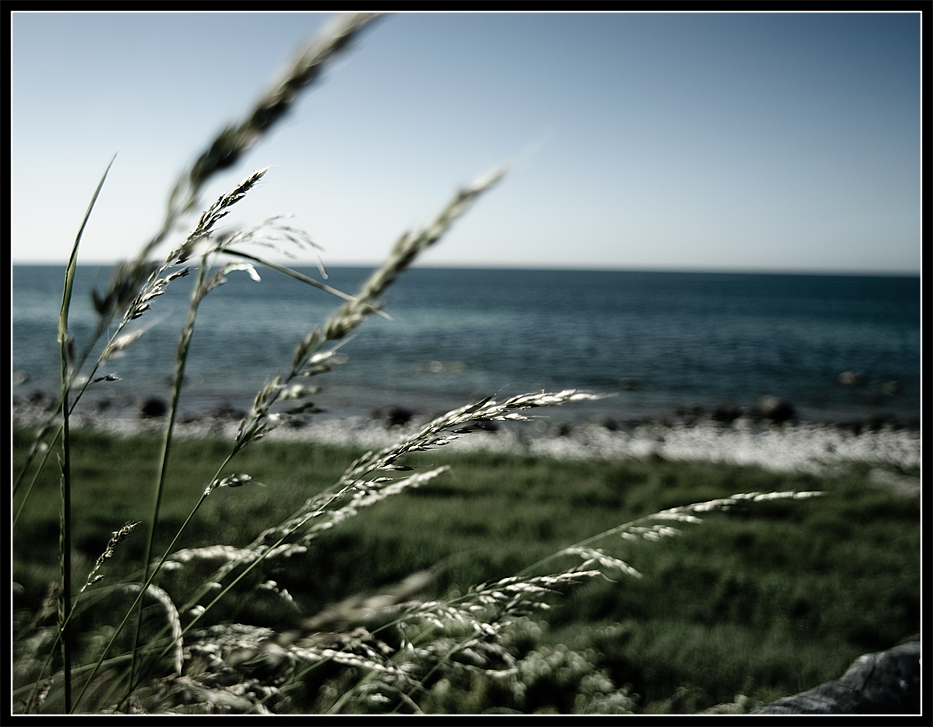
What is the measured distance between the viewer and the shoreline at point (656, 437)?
14.2 m

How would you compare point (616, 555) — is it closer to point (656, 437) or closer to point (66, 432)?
point (66, 432)

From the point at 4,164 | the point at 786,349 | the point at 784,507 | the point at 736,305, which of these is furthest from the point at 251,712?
the point at 736,305

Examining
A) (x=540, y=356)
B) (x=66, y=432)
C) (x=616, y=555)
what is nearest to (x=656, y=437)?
(x=616, y=555)

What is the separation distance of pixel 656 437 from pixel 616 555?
38.7ft

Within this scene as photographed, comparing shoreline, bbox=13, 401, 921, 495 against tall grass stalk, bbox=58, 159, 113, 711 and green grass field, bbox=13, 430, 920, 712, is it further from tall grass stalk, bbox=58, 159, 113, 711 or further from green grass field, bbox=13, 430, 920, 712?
tall grass stalk, bbox=58, 159, 113, 711

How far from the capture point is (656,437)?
17.0m

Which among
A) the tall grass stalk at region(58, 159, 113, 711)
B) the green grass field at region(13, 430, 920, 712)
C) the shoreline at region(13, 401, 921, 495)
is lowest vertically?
the shoreline at region(13, 401, 921, 495)

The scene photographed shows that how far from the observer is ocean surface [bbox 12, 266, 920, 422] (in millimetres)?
21266

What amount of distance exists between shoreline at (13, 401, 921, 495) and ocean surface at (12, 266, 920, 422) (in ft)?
4.25

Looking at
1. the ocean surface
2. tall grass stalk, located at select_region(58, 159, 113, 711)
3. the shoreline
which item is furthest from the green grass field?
the shoreline

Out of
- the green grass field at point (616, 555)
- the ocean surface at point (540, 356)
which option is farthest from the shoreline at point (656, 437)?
the green grass field at point (616, 555)

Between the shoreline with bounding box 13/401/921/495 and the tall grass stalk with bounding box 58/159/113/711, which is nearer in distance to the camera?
the tall grass stalk with bounding box 58/159/113/711

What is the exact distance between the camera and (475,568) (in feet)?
18.4

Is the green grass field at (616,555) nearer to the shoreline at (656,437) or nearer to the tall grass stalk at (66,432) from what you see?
the tall grass stalk at (66,432)
